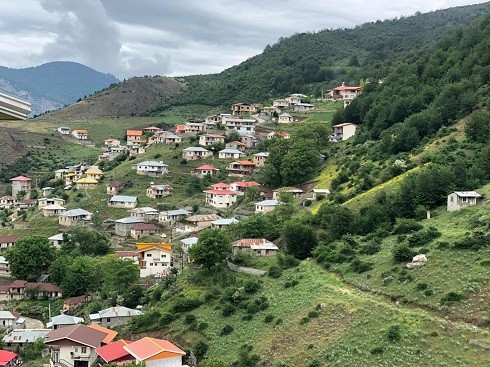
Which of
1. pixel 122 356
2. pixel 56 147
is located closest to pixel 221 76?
pixel 56 147

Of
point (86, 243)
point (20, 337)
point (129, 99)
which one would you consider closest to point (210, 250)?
point (20, 337)

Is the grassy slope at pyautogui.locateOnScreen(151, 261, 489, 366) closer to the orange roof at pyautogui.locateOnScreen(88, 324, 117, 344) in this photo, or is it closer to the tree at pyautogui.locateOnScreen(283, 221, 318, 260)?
the tree at pyautogui.locateOnScreen(283, 221, 318, 260)

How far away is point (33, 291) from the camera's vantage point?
181 feet

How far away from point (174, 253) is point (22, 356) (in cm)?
1814

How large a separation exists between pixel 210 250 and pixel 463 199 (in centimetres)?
1668

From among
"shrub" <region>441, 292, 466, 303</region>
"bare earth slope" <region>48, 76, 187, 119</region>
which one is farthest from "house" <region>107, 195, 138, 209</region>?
"bare earth slope" <region>48, 76, 187, 119</region>

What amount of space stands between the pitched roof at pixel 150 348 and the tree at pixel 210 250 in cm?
980

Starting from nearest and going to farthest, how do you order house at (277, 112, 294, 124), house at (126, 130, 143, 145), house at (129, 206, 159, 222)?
house at (129, 206, 159, 222), house at (277, 112, 294, 124), house at (126, 130, 143, 145)

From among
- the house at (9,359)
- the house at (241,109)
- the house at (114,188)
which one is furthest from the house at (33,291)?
the house at (241,109)

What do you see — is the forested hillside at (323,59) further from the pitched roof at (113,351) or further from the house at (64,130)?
the pitched roof at (113,351)

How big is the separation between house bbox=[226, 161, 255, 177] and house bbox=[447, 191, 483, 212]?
1523 inches

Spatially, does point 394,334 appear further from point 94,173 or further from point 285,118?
point 285,118

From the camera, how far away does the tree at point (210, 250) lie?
44.3m

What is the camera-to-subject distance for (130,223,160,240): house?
64125 mm
